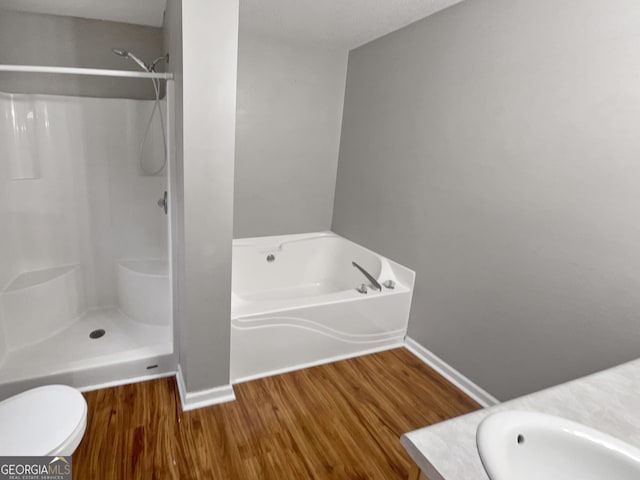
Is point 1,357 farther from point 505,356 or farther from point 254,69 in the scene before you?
point 505,356

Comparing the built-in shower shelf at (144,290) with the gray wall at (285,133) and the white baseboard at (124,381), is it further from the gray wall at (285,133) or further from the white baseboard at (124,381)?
the gray wall at (285,133)

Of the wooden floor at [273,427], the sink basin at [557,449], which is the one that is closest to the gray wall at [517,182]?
the wooden floor at [273,427]

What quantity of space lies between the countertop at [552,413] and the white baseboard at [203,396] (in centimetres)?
148

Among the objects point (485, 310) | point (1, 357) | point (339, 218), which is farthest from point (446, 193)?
point (1, 357)

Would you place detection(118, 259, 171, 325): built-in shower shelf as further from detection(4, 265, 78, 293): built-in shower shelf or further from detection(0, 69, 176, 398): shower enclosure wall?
detection(4, 265, 78, 293): built-in shower shelf

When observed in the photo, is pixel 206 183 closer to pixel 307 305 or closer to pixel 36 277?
pixel 307 305

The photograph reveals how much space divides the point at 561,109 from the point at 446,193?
75 centimetres

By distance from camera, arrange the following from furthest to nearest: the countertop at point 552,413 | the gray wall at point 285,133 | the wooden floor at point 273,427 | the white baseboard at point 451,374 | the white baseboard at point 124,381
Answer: the gray wall at point 285,133
the white baseboard at point 451,374
the white baseboard at point 124,381
the wooden floor at point 273,427
the countertop at point 552,413

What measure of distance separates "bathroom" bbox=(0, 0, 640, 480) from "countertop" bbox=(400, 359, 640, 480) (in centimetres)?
4

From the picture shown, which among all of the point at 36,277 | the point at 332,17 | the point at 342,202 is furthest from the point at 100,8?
the point at 342,202

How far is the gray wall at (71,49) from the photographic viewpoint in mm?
2297

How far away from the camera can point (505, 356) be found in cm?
193

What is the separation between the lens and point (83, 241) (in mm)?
2605

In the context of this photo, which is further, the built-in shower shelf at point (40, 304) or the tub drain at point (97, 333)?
the tub drain at point (97, 333)
